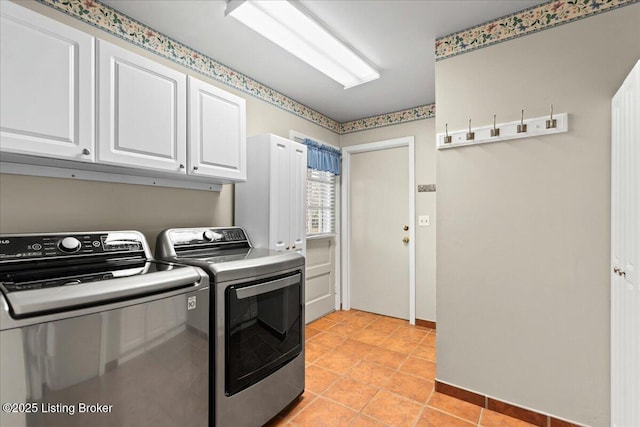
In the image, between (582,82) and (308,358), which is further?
(308,358)

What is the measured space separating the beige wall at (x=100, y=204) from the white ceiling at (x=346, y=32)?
0.83 feet

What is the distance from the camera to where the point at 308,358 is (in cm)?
268

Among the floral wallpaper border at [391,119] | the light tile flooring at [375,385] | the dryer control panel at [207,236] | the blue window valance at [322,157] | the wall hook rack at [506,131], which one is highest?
the floral wallpaper border at [391,119]

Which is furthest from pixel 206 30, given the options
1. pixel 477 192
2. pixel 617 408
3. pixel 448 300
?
pixel 617 408

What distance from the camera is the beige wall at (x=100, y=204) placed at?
1551 millimetres

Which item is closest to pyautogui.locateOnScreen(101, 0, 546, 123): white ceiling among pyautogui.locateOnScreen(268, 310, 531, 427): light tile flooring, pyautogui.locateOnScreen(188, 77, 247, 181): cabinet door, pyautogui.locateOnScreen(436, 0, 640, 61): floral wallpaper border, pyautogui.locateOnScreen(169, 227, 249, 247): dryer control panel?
pyautogui.locateOnScreen(436, 0, 640, 61): floral wallpaper border

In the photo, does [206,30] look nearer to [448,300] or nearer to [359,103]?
[359,103]

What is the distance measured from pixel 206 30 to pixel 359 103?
5.99 feet

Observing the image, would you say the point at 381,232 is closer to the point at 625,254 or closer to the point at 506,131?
the point at 506,131

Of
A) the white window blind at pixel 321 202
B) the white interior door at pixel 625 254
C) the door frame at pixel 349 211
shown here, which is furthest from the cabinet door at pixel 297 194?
the white interior door at pixel 625 254

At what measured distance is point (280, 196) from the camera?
2.54 metres

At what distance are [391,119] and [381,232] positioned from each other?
1411mm

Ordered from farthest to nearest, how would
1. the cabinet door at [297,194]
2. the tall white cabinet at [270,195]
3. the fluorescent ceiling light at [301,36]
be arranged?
the cabinet door at [297,194] → the tall white cabinet at [270,195] → the fluorescent ceiling light at [301,36]

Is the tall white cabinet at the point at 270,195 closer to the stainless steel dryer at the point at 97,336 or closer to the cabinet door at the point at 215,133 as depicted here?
the cabinet door at the point at 215,133
